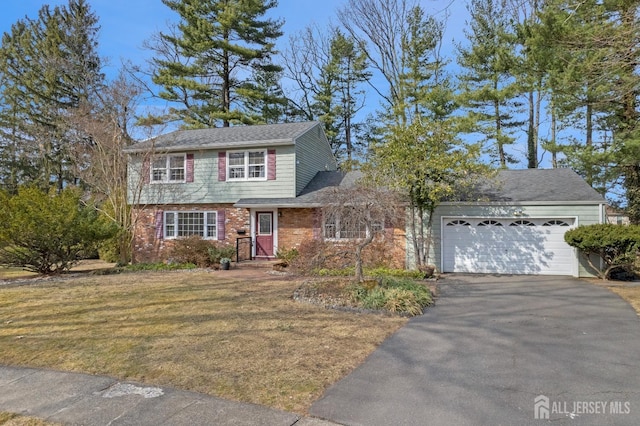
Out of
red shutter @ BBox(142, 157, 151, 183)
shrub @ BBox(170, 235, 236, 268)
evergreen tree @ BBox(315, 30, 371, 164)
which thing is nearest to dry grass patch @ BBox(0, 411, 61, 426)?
shrub @ BBox(170, 235, 236, 268)

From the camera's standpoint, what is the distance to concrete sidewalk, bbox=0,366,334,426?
3420 millimetres

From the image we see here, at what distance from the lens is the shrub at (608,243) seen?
11.0m

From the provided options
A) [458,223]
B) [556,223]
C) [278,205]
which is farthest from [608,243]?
[278,205]

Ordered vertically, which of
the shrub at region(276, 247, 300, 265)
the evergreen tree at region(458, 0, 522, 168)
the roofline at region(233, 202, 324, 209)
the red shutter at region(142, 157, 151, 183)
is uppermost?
the evergreen tree at region(458, 0, 522, 168)

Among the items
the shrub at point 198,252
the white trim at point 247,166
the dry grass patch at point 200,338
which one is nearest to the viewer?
the dry grass patch at point 200,338

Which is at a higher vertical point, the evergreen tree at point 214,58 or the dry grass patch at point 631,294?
the evergreen tree at point 214,58

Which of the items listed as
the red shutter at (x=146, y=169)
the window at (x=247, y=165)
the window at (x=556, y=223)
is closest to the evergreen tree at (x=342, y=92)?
the window at (x=247, y=165)

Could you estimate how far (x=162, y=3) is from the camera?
25.8 m

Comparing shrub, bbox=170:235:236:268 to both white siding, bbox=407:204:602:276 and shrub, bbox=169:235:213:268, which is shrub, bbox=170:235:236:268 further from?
white siding, bbox=407:204:602:276

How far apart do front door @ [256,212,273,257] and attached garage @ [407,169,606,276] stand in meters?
5.79

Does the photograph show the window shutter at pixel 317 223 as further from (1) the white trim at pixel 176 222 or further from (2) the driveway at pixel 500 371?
(2) the driveway at pixel 500 371

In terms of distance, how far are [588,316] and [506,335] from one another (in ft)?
8.15

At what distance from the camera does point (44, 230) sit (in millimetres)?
11766

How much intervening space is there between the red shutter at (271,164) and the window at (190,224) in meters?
3.05
